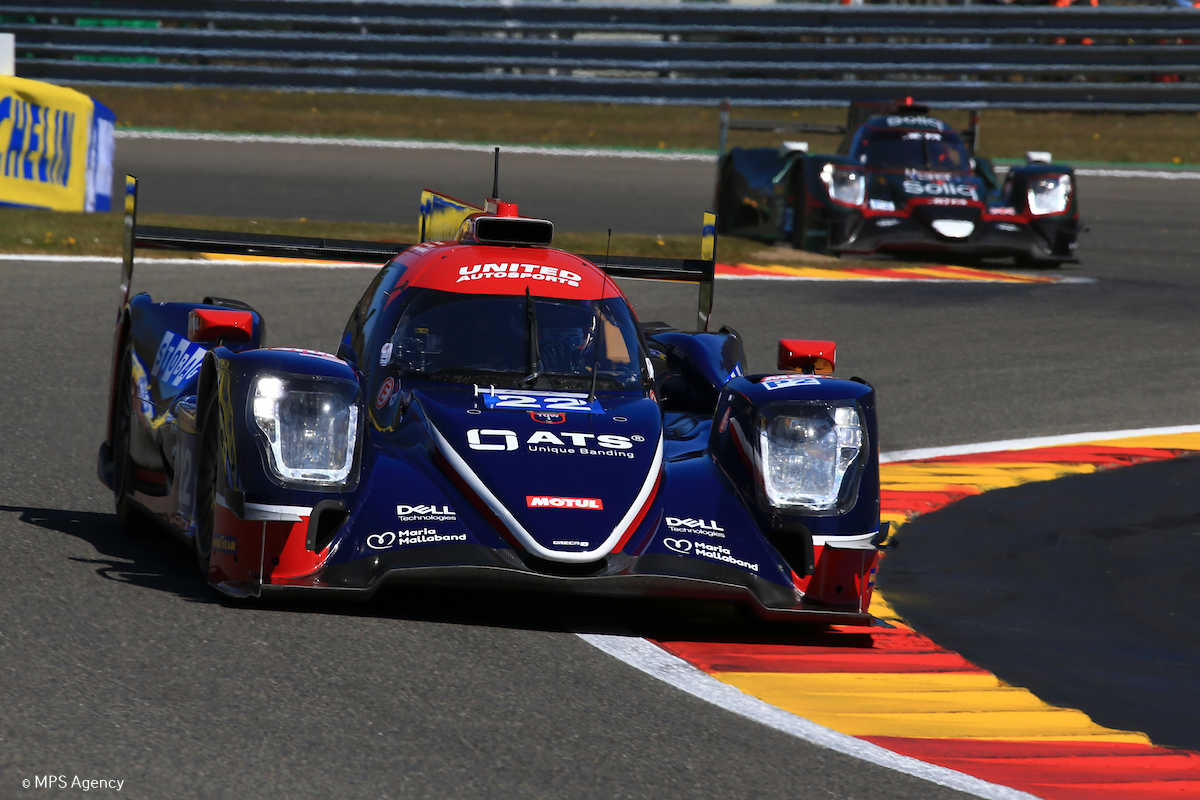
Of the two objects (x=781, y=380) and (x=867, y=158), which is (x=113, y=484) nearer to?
(x=781, y=380)

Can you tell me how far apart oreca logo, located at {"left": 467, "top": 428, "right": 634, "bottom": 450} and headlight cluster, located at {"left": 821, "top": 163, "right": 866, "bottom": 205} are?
1101 cm

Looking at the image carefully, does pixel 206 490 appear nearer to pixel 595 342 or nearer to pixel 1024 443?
pixel 595 342

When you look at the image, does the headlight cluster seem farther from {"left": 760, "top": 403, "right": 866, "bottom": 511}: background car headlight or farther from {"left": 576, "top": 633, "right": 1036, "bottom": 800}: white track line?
{"left": 576, "top": 633, "right": 1036, "bottom": 800}: white track line

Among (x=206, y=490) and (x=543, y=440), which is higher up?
(x=543, y=440)

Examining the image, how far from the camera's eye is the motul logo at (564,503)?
5625 millimetres

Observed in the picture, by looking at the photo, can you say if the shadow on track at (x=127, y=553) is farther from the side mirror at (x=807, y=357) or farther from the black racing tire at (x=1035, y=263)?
the black racing tire at (x=1035, y=263)

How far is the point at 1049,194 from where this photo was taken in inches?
671

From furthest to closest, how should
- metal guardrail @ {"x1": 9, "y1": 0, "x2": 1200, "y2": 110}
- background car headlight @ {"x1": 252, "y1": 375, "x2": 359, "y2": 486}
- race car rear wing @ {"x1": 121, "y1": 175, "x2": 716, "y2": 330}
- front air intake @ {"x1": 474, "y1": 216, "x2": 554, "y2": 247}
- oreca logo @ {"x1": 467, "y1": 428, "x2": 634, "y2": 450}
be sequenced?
metal guardrail @ {"x1": 9, "y1": 0, "x2": 1200, "y2": 110} < race car rear wing @ {"x1": 121, "y1": 175, "x2": 716, "y2": 330} < front air intake @ {"x1": 474, "y1": 216, "x2": 554, "y2": 247} < oreca logo @ {"x1": 467, "y1": 428, "x2": 634, "y2": 450} < background car headlight @ {"x1": 252, "y1": 375, "x2": 359, "y2": 486}

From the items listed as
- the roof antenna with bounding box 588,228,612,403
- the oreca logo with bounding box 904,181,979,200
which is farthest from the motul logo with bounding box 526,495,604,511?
the oreca logo with bounding box 904,181,979,200

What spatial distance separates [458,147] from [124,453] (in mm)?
17915

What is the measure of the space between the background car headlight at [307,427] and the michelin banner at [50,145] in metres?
10.4

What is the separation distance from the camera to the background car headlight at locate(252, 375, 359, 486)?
18.8 feet

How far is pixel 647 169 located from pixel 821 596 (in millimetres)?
17517

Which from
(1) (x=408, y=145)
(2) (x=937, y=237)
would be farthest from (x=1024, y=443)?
(1) (x=408, y=145)
